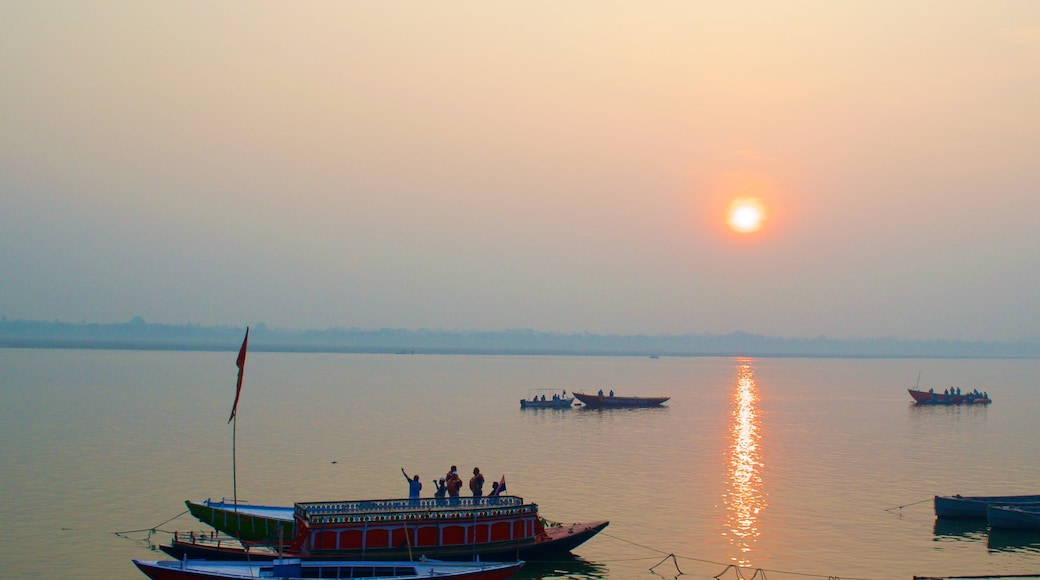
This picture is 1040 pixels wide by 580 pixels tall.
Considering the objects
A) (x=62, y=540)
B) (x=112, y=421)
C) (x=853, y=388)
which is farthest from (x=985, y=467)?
(x=853, y=388)

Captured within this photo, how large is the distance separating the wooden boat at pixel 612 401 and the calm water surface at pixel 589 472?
2643mm

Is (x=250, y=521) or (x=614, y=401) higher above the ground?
(x=250, y=521)

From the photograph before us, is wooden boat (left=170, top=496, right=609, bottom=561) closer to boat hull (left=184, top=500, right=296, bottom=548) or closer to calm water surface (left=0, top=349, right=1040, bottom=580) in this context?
boat hull (left=184, top=500, right=296, bottom=548)

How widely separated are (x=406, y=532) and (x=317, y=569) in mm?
3263

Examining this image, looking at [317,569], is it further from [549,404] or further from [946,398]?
[946,398]

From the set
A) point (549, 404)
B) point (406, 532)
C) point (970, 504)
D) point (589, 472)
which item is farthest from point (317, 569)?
point (549, 404)

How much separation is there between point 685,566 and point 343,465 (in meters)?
27.9

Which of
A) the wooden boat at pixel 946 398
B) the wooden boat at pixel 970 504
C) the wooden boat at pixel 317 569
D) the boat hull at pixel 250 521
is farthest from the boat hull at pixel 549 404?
the wooden boat at pixel 317 569

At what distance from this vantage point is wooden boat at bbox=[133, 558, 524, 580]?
26922 millimetres

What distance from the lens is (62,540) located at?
122ft

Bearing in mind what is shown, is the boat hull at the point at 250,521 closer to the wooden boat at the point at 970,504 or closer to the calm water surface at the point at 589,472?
the calm water surface at the point at 589,472

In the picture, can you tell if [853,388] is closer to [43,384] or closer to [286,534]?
[43,384]

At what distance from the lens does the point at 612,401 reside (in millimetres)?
114688

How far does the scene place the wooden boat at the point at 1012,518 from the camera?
133 ft
